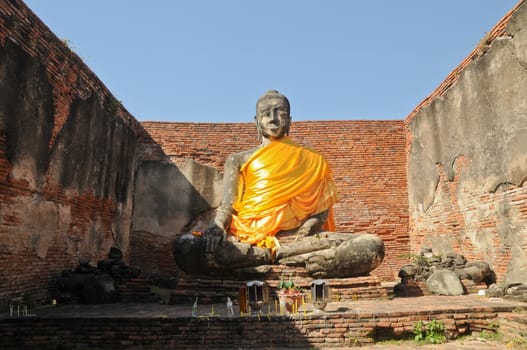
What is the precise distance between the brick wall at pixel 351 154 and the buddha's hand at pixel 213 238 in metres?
4.50

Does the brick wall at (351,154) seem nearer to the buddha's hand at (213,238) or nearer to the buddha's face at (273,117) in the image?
the buddha's face at (273,117)

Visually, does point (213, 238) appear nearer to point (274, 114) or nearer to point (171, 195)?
point (274, 114)

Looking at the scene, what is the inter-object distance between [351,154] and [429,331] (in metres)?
6.70

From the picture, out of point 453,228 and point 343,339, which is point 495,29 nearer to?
point 453,228

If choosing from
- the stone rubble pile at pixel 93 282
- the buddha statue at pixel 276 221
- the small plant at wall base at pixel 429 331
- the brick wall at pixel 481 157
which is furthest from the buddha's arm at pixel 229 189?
the brick wall at pixel 481 157

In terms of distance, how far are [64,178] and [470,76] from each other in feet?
21.2

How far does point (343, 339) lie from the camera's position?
4.14 meters

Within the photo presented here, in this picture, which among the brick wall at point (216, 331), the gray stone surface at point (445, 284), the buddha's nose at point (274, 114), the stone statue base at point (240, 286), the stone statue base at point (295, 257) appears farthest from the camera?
the buddha's nose at point (274, 114)

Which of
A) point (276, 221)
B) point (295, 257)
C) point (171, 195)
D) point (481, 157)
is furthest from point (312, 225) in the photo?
point (171, 195)

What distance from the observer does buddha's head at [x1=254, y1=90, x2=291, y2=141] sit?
7242mm

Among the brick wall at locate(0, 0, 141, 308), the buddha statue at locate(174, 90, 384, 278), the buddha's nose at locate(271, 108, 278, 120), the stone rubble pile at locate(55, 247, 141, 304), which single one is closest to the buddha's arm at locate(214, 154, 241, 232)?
the buddha statue at locate(174, 90, 384, 278)

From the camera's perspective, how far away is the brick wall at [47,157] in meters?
5.54

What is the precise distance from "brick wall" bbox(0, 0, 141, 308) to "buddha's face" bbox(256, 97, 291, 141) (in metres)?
2.88

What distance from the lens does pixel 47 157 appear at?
646cm
